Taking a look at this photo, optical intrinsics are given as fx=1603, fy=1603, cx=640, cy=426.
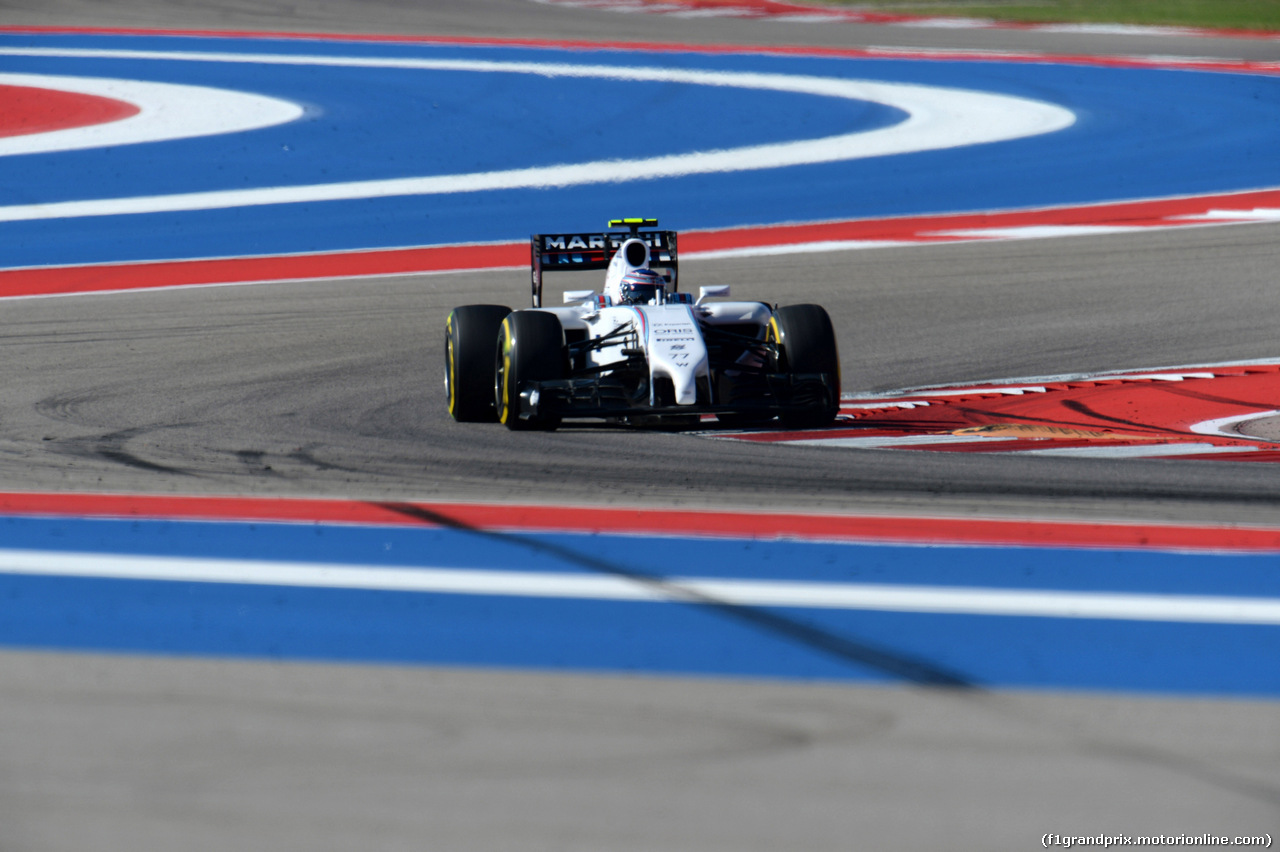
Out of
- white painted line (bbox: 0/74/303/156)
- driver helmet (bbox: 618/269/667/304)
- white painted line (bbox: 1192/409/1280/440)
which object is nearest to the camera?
white painted line (bbox: 1192/409/1280/440)

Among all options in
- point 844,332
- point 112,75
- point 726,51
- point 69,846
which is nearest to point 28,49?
point 112,75

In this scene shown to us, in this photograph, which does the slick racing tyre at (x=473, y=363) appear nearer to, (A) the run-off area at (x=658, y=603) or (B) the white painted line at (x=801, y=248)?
(A) the run-off area at (x=658, y=603)

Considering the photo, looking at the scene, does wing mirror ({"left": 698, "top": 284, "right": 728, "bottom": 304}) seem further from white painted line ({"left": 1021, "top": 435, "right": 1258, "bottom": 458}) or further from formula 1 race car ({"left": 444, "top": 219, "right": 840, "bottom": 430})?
white painted line ({"left": 1021, "top": 435, "right": 1258, "bottom": 458})

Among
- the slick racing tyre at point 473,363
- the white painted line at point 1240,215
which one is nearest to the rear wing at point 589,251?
the slick racing tyre at point 473,363

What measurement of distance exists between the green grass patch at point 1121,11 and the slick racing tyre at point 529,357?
2503 centimetres

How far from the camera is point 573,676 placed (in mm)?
4078

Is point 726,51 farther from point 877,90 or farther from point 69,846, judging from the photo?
point 69,846

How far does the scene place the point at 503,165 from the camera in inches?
729

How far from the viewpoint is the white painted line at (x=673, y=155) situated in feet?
55.9

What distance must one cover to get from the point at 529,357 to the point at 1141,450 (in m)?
2.90

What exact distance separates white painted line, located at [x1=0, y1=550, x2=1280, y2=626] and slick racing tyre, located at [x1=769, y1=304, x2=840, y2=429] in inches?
122

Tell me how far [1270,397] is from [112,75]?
19.5m

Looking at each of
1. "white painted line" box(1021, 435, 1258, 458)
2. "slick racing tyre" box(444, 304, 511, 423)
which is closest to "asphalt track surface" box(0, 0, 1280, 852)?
"slick racing tyre" box(444, 304, 511, 423)

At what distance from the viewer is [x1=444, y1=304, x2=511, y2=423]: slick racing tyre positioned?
27.4 feet
